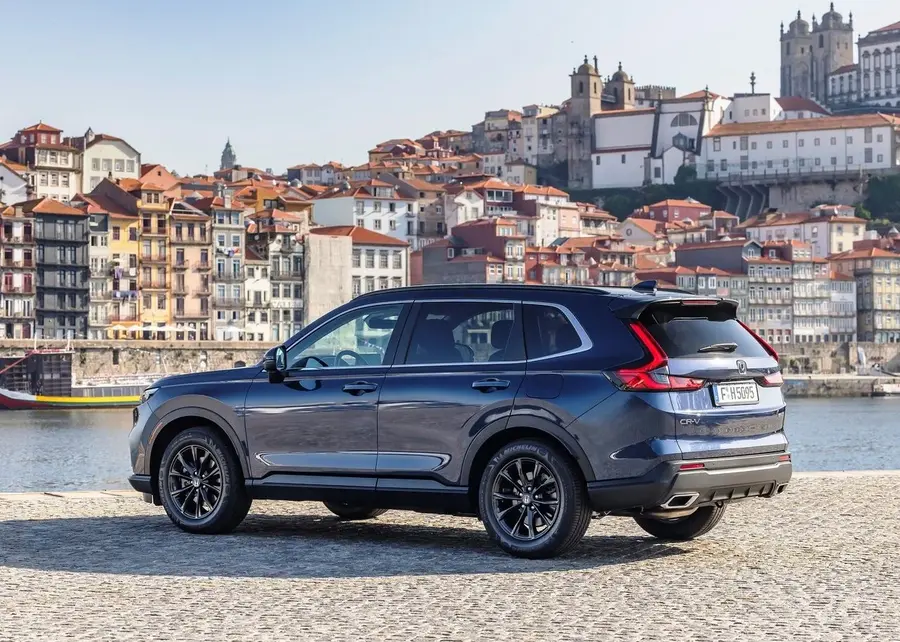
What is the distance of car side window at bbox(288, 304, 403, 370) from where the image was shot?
958cm

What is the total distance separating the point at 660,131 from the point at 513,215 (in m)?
32.0

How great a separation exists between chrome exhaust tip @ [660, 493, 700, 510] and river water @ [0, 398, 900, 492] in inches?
921

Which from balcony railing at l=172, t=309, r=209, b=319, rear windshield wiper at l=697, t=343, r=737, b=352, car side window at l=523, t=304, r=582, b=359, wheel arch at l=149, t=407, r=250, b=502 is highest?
balcony railing at l=172, t=309, r=209, b=319

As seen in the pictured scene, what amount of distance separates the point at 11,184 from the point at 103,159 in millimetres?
A: 10970

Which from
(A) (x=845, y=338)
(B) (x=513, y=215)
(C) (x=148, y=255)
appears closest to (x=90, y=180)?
(C) (x=148, y=255)

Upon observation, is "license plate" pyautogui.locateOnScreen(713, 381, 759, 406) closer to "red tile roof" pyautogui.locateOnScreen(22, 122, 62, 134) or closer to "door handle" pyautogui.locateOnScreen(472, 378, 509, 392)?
"door handle" pyautogui.locateOnScreen(472, 378, 509, 392)

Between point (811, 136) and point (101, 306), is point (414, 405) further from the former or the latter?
point (811, 136)

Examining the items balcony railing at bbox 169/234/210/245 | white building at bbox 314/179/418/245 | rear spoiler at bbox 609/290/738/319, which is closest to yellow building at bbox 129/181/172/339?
balcony railing at bbox 169/234/210/245

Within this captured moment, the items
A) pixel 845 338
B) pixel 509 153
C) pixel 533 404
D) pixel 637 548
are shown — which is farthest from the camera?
pixel 509 153

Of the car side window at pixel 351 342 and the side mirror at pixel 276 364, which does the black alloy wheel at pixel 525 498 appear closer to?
the car side window at pixel 351 342

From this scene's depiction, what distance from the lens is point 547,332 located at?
897 cm

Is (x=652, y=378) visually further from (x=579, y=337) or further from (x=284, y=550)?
(x=284, y=550)

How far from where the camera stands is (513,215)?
5561 inches

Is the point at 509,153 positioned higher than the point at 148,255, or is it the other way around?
the point at 509,153
